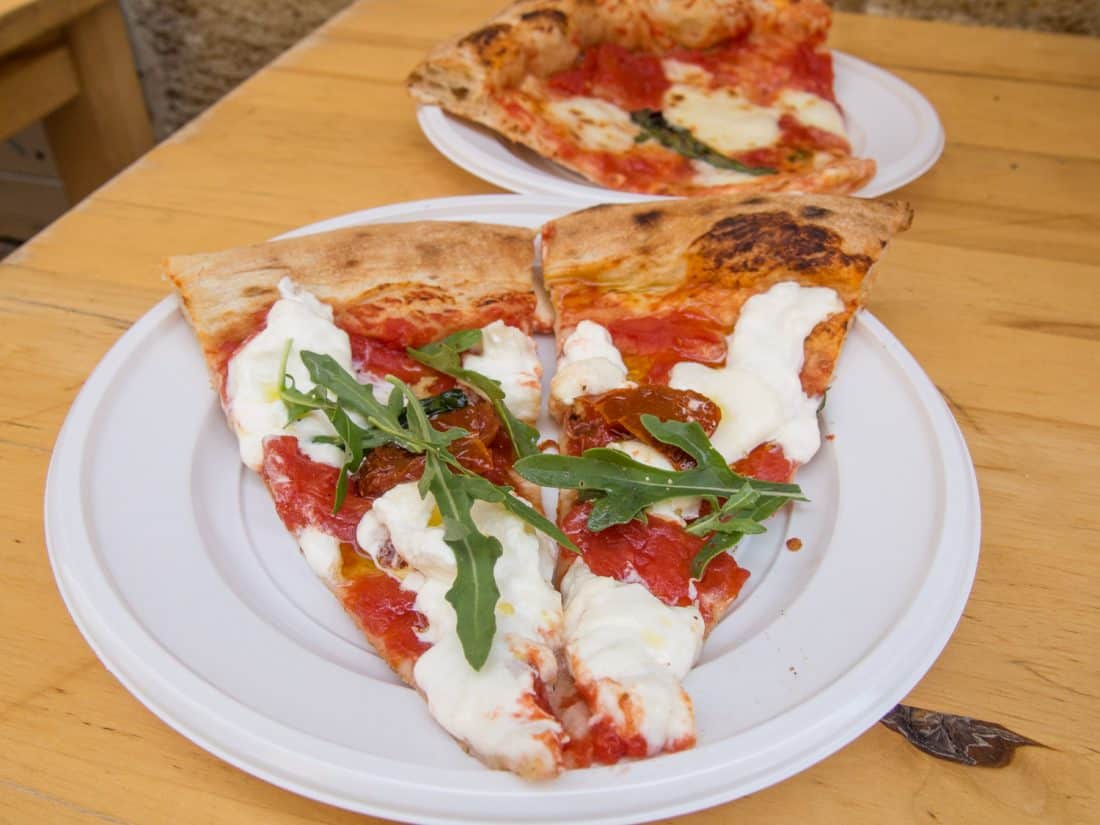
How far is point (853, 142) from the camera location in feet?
6.57

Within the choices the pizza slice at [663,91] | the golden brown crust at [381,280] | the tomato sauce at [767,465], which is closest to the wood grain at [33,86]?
the pizza slice at [663,91]

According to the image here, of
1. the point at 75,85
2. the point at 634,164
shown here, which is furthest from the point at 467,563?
the point at 75,85

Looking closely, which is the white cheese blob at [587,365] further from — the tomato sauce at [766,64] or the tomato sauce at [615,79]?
the tomato sauce at [766,64]

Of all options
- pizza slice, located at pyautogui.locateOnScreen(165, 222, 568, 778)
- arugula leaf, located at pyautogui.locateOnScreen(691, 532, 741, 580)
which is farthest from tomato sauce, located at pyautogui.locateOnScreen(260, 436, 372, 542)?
Answer: arugula leaf, located at pyautogui.locateOnScreen(691, 532, 741, 580)

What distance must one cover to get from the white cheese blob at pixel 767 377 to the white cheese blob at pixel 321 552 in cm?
48

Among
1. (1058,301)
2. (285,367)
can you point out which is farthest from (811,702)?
(1058,301)

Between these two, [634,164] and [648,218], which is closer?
[648,218]

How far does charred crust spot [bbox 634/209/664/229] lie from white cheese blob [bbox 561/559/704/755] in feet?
2.15

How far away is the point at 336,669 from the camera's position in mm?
888

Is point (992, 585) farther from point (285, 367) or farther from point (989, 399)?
point (285, 367)

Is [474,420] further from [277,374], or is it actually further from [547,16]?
[547,16]

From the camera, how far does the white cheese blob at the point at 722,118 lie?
2.01 meters

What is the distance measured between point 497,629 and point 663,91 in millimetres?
1604

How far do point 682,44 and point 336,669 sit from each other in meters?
1.86
